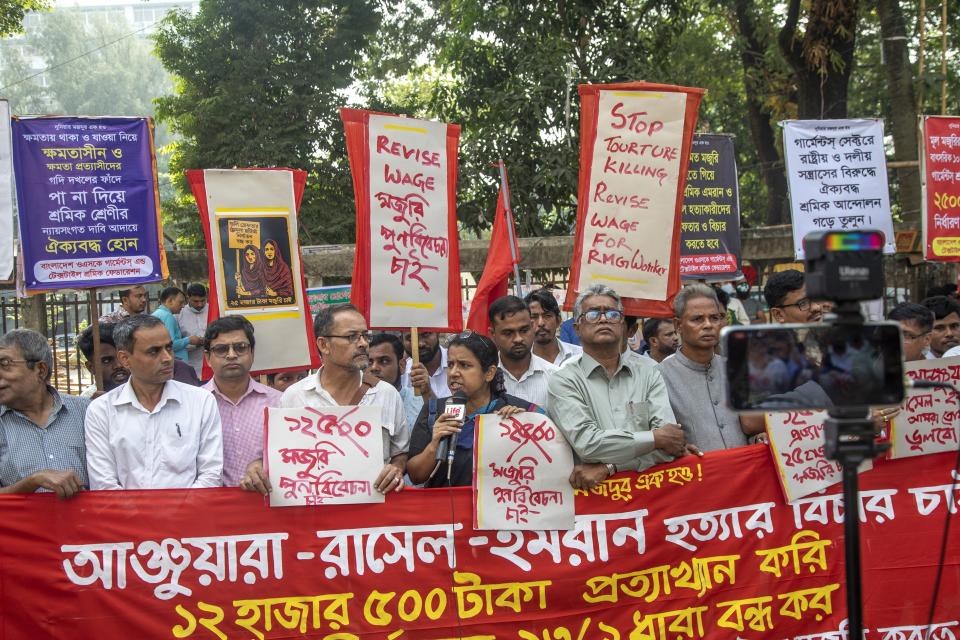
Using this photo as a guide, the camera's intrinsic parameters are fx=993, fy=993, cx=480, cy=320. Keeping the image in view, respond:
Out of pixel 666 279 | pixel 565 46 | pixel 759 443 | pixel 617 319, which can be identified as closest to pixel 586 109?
pixel 666 279

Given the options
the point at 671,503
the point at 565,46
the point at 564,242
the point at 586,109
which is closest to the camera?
the point at 671,503

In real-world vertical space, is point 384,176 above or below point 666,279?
above

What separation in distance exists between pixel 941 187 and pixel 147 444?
22.9ft

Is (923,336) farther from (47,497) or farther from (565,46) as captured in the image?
(565,46)

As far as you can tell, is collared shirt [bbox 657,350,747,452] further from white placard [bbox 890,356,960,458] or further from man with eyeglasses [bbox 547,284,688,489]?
white placard [bbox 890,356,960,458]

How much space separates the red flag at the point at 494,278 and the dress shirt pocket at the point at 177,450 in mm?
2570

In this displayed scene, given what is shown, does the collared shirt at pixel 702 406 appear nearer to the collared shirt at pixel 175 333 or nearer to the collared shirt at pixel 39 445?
the collared shirt at pixel 39 445

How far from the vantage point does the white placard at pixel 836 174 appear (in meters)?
8.27

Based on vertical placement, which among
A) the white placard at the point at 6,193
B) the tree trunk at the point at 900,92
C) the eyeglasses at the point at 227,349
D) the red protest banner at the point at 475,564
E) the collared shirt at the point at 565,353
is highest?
the tree trunk at the point at 900,92

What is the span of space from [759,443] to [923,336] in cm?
180

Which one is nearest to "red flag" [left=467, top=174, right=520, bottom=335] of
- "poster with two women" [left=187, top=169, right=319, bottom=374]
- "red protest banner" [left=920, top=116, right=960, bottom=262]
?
"poster with two women" [left=187, top=169, right=319, bottom=374]

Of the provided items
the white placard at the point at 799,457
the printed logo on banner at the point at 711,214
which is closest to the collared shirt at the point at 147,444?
the white placard at the point at 799,457

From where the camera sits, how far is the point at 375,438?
4.27 m

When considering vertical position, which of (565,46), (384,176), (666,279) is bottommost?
(666,279)
